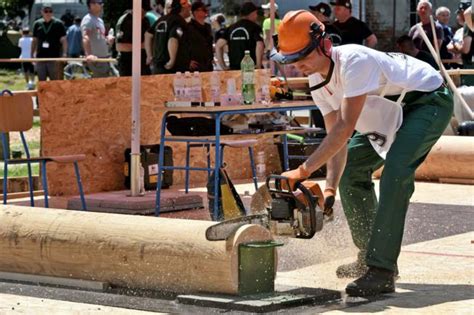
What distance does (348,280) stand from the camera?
7.52 metres

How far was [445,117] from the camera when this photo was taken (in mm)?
7203

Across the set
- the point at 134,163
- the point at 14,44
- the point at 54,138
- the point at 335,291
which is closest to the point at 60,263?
the point at 335,291

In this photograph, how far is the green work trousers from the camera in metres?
6.98

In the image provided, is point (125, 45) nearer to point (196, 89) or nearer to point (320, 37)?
point (196, 89)

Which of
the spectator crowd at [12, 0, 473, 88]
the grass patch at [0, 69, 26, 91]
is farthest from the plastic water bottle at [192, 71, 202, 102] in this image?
the grass patch at [0, 69, 26, 91]

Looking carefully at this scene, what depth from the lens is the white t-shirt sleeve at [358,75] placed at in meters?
6.64

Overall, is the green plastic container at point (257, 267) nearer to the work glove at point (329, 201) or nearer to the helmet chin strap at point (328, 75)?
the work glove at point (329, 201)

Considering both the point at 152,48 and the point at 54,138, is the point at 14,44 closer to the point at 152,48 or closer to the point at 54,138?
the point at 152,48

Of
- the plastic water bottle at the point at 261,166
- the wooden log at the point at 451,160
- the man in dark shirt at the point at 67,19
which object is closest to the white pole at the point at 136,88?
the plastic water bottle at the point at 261,166

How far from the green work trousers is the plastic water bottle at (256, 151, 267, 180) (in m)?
6.33

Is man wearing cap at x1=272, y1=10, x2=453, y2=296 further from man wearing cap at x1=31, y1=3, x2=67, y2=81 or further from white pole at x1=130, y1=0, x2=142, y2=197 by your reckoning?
man wearing cap at x1=31, y1=3, x2=67, y2=81

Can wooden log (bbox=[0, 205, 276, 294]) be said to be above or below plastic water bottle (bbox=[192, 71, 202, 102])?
below

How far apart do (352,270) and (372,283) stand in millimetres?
601

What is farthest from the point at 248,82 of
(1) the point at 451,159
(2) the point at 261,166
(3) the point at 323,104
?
(3) the point at 323,104
